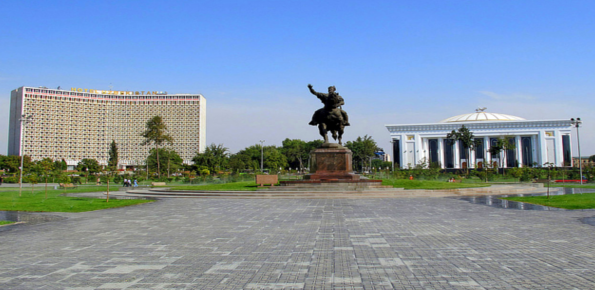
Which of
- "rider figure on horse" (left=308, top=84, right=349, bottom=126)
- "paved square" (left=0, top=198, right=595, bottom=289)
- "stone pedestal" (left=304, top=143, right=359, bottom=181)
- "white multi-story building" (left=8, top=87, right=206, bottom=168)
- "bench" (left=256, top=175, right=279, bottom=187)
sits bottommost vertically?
"paved square" (left=0, top=198, right=595, bottom=289)

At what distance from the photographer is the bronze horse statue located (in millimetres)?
23094

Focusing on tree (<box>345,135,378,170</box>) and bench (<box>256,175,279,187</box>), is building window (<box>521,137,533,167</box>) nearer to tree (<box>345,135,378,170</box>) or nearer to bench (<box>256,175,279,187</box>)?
tree (<box>345,135,378,170</box>)

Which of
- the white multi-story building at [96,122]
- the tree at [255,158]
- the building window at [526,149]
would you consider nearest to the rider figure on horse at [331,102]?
the tree at [255,158]

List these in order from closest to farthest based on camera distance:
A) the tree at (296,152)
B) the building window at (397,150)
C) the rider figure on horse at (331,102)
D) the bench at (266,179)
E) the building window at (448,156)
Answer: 1. the rider figure on horse at (331,102)
2. the bench at (266,179)
3. the building window at (448,156)
4. the building window at (397,150)
5. the tree at (296,152)

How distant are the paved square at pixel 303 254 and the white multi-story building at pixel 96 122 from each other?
120 metres

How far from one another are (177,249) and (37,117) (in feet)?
447

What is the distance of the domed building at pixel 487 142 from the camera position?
83312 millimetres

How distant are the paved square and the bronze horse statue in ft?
43.5

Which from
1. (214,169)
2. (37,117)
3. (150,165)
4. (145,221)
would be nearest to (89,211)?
(145,221)

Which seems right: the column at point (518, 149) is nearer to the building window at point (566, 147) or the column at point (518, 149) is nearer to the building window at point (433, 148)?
the building window at point (566, 147)

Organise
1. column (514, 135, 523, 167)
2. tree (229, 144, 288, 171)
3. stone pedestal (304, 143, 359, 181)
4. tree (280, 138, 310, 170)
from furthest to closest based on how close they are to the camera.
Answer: tree (280, 138, 310, 170) < column (514, 135, 523, 167) < tree (229, 144, 288, 171) < stone pedestal (304, 143, 359, 181)

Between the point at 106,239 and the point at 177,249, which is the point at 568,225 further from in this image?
the point at 106,239

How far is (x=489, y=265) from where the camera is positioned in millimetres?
5344

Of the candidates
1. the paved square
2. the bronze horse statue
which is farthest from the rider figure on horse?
the paved square
